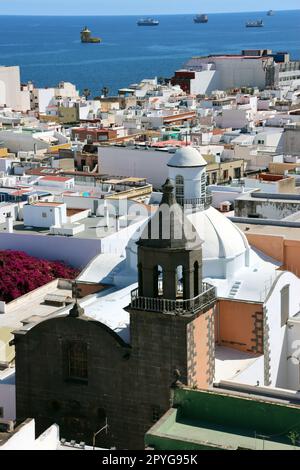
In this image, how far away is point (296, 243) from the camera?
2380 cm

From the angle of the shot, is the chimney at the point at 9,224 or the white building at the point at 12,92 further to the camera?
the white building at the point at 12,92

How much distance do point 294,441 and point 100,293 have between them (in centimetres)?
776

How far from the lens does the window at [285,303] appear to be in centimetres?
2162

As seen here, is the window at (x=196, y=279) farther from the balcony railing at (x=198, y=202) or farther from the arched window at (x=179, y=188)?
the arched window at (x=179, y=188)

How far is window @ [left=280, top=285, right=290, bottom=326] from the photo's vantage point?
21.6m

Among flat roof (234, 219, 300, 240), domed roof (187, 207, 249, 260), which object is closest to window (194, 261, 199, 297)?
domed roof (187, 207, 249, 260)

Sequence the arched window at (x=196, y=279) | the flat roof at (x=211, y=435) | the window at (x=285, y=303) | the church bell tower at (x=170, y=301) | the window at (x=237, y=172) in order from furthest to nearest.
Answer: the window at (x=237, y=172) → the window at (x=285, y=303) → the arched window at (x=196, y=279) → the church bell tower at (x=170, y=301) → the flat roof at (x=211, y=435)

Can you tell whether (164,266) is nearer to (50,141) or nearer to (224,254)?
(224,254)

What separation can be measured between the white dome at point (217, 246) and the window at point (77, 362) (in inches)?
135

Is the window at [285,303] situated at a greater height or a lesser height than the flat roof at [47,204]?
lesser

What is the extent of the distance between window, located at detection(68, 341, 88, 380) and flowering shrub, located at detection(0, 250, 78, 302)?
10.7 meters

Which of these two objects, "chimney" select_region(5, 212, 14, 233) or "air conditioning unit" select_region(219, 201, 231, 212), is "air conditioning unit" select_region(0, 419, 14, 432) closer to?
"chimney" select_region(5, 212, 14, 233)

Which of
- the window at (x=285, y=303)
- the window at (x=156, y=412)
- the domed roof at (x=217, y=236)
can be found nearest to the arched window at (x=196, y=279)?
the window at (x=156, y=412)
